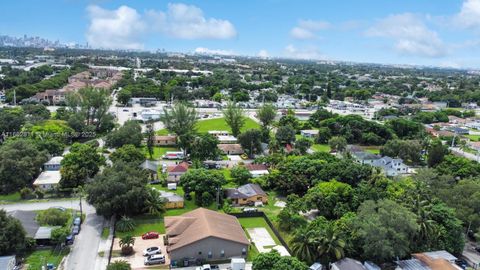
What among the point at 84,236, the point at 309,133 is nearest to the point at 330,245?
the point at 84,236

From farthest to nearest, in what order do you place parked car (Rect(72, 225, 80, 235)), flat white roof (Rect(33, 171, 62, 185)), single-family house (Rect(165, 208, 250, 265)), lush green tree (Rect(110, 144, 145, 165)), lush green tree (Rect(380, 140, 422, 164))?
lush green tree (Rect(380, 140, 422, 164)) → lush green tree (Rect(110, 144, 145, 165)) → flat white roof (Rect(33, 171, 62, 185)) → parked car (Rect(72, 225, 80, 235)) → single-family house (Rect(165, 208, 250, 265))

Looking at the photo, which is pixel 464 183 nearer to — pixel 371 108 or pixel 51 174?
pixel 51 174

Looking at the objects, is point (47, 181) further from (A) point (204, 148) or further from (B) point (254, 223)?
(B) point (254, 223)

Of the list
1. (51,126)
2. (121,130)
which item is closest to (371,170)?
(121,130)

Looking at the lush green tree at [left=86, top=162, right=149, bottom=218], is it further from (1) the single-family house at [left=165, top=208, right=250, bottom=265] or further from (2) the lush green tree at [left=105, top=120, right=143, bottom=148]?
(2) the lush green tree at [left=105, top=120, right=143, bottom=148]

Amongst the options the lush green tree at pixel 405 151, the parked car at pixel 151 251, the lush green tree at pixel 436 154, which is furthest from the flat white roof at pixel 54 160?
the lush green tree at pixel 436 154

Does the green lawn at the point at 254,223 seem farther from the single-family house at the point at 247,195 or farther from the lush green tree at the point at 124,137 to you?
the lush green tree at the point at 124,137

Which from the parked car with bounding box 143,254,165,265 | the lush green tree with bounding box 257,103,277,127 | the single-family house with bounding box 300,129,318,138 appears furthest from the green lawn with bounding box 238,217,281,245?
the single-family house with bounding box 300,129,318,138
